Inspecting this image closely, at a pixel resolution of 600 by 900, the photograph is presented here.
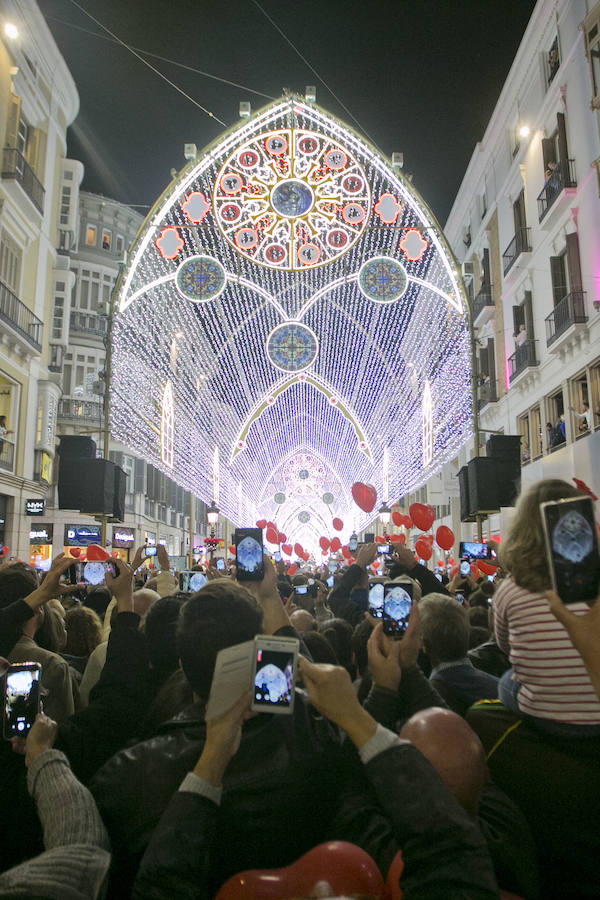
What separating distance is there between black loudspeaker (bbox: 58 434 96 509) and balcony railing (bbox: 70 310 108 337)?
2725 centimetres

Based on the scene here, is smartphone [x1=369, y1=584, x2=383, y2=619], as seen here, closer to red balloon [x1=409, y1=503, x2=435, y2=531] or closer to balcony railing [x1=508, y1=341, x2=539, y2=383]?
red balloon [x1=409, y1=503, x2=435, y2=531]

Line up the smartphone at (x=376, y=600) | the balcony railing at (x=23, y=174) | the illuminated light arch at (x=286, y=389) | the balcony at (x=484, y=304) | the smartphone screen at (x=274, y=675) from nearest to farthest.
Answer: the smartphone screen at (x=274, y=675) < the smartphone at (x=376, y=600) < the balcony railing at (x=23, y=174) < the balcony at (x=484, y=304) < the illuminated light arch at (x=286, y=389)

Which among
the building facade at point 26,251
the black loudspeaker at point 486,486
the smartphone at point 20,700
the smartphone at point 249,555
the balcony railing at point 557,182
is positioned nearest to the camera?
the smartphone at point 20,700

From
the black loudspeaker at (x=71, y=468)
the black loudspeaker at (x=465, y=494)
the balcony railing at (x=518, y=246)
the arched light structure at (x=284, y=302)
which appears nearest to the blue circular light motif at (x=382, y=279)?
the arched light structure at (x=284, y=302)

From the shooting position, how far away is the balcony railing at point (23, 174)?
20797mm

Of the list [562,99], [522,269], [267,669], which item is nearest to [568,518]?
[267,669]

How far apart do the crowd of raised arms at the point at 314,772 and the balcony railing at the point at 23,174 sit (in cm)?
2127

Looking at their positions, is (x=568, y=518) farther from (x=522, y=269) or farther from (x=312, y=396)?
(x=312, y=396)

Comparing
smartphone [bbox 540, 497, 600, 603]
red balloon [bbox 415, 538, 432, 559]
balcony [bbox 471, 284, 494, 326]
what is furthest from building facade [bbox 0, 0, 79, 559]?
smartphone [bbox 540, 497, 600, 603]

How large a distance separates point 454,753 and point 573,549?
2.08 ft

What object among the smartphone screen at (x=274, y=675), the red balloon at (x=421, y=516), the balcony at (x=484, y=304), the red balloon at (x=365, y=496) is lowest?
the smartphone screen at (x=274, y=675)

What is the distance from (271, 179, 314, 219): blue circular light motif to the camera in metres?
14.8

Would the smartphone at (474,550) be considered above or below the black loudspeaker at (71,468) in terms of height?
below

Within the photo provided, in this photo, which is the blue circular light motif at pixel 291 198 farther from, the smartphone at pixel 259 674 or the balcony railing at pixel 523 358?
the smartphone at pixel 259 674
